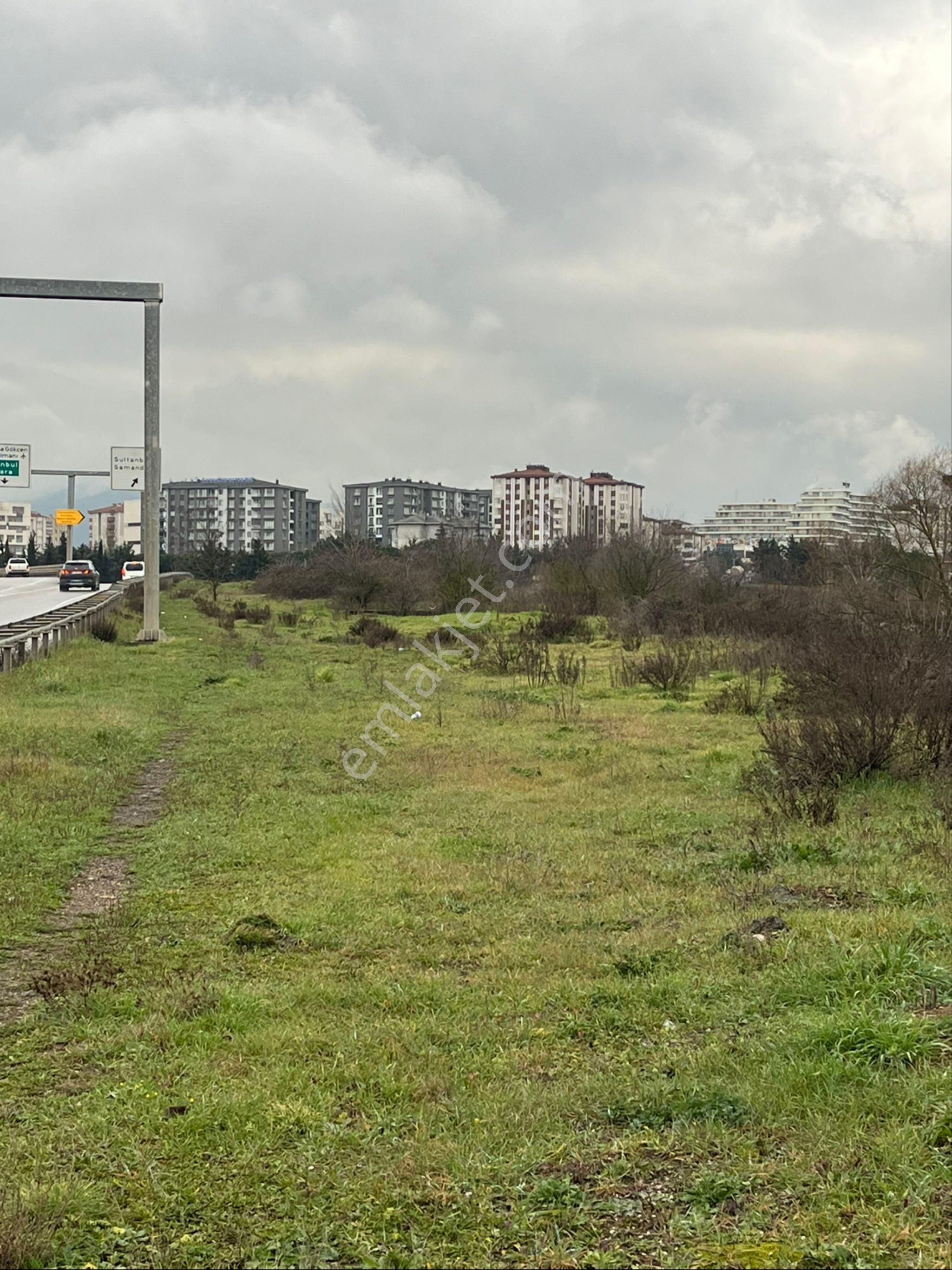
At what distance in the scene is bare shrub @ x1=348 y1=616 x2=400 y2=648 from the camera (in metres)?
32.5

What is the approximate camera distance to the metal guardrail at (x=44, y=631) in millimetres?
21281

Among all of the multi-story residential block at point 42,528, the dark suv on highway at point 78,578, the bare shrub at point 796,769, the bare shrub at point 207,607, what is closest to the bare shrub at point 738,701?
the bare shrub at point 796,769

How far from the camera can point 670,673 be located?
22.0m

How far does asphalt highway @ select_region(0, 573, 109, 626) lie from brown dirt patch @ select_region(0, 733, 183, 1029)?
2023cm

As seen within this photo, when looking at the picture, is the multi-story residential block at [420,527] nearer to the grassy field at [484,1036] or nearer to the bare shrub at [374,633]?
the bare shrub at [374,633]

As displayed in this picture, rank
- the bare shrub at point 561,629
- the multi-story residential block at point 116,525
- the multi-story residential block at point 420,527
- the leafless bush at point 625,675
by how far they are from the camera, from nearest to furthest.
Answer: the leafless bush at point 625,675 → the bare shrub at point 561,629 → the multi-story residential block at point 420,527 → the multi-story residential block at point 116,525

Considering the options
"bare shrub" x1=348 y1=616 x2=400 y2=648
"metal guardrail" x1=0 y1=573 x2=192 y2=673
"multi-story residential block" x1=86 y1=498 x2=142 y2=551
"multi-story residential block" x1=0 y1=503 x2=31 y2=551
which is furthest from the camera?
"multi-story residential block" x1=0 y1=503 x2=31 y2=551

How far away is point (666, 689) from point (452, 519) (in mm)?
90288

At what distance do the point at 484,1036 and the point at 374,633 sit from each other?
27.9 meters

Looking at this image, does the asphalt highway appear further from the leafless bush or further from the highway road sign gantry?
the leafless bush

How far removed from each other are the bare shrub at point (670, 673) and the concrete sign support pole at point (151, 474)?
1136 centimetres

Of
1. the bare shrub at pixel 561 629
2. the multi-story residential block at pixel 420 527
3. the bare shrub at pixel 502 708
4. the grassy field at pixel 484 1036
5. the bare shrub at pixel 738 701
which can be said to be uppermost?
the multi-story residential block at pixel 420 527

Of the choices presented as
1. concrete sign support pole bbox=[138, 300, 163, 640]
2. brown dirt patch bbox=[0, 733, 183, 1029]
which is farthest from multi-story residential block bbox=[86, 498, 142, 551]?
brown dirt patch bbox=[0, 733, 183, 1029]

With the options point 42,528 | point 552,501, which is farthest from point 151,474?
point 42,528
